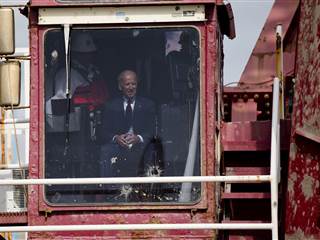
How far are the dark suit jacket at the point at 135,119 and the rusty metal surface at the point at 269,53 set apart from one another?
2730mm

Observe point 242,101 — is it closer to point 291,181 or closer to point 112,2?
point 291,181

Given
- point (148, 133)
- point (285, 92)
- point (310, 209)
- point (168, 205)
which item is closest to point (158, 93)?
point (148, 133)

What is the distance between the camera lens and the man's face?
8.21m

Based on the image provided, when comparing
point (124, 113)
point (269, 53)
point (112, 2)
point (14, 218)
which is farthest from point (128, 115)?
point (269, 53)

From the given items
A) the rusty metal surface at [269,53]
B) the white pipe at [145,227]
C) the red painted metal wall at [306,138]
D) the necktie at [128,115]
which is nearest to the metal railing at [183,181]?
the white pipe at [145,227]

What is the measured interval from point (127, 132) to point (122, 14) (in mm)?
888

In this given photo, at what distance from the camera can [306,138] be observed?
25.9 ft

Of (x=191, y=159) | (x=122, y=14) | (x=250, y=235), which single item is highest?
(x=122, y=14)

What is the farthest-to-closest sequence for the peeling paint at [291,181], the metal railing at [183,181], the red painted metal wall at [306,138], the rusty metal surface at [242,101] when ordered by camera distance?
the rusty metal surface at [242,101], the peeling paint at [291,181], the red painted metal wall at [306,138], the metal railing at [183,181]

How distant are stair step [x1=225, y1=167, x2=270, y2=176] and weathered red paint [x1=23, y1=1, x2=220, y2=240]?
2.18 ft

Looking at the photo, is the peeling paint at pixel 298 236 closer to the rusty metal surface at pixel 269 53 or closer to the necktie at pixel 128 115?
the necktie at pixel 128 115

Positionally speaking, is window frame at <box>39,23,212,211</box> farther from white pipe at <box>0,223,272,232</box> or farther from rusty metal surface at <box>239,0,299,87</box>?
rusty metal surface at <box>239,0,299,87</box>

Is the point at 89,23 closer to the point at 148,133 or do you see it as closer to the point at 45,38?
the point at 45,38

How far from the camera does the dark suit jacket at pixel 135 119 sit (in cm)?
819
